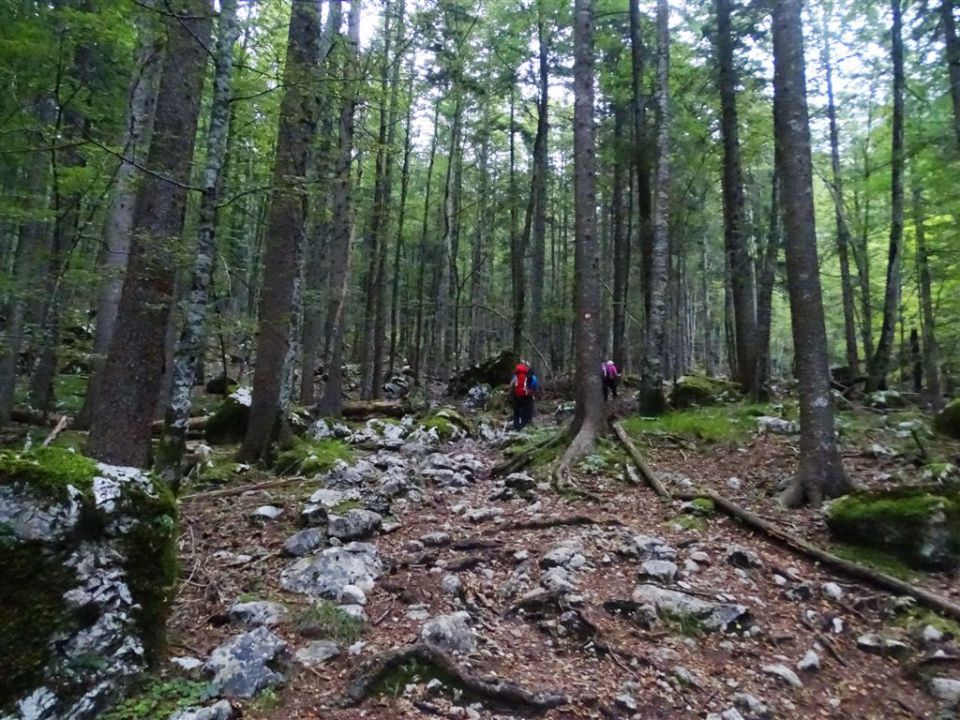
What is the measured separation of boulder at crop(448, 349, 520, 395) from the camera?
20.9 metres

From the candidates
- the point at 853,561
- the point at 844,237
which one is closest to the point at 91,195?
the point at 853,561

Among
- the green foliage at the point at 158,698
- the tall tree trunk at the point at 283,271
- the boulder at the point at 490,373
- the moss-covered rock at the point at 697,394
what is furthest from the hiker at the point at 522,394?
the green foliage at the point at 158,698

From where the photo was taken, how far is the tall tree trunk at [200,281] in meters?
6.38

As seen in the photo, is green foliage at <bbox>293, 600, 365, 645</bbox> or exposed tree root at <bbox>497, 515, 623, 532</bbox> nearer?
green foliage at <bbox>293, 600, 365, 645</bbox>

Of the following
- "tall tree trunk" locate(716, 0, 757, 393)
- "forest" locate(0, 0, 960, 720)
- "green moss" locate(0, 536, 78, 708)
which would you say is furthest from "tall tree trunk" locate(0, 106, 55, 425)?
"tall tree trunk" locate(716, 0, 757, 393)

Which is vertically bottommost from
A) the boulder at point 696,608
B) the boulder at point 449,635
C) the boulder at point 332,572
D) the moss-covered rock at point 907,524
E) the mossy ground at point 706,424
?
the boulder at point 449,635

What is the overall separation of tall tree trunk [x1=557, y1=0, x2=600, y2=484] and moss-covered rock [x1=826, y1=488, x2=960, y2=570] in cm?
415

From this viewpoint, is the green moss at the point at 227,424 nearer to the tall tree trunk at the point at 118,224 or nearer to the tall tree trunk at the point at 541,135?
the tall tree trunk at the point at 118,224

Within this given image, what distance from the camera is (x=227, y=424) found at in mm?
12094

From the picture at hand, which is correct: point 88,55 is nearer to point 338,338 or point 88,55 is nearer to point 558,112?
point 338,338

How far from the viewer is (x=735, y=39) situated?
1376 cm

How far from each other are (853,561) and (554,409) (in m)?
12.6

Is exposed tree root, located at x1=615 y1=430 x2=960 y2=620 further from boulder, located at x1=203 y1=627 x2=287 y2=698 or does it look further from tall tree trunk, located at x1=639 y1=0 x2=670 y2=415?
boulder, located at x1=203 y1=627 x2=287 y2=698

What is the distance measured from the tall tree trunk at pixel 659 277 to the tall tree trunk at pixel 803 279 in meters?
4.23
